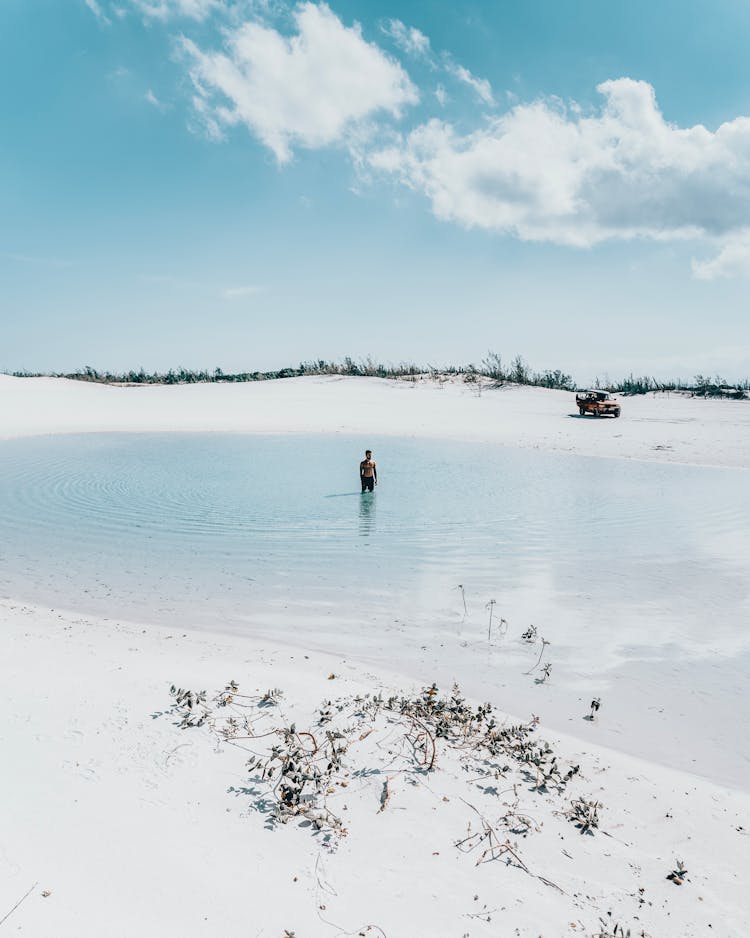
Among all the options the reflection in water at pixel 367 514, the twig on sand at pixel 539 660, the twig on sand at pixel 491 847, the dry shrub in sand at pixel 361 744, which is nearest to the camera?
the twig on sand at pixel 491 847

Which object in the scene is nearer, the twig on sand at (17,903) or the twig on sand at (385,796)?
the twig on sand at (17,903)

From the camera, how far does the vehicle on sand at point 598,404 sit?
31.9m

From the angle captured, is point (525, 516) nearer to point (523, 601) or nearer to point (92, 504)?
point (523, 601)

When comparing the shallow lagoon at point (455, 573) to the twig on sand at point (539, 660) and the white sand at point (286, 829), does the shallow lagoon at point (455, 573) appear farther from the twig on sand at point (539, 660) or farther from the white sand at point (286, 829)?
the white sand at point (286, 829)

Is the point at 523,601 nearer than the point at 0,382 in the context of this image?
Yes

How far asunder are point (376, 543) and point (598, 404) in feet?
83.1

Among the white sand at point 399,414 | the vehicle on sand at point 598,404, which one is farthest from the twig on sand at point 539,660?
the vehicle on sand at point 598,404

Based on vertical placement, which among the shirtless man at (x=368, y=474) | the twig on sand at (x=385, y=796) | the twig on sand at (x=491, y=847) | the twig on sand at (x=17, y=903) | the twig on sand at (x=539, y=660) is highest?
the shirtless man at (x=368, y=474)

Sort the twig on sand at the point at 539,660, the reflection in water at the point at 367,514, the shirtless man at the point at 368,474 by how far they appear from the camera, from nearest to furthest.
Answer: the twig on sand at the point at 539,660 → the reflection in water at the point at 367,514 → the shirtless man at the point at 368,474

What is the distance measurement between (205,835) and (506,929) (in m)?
1.66

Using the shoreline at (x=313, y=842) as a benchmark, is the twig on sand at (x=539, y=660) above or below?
below

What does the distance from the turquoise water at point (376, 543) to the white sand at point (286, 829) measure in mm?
1586

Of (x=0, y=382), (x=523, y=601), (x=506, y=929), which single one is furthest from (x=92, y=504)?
(x=0, y=382)

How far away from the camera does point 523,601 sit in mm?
7594
